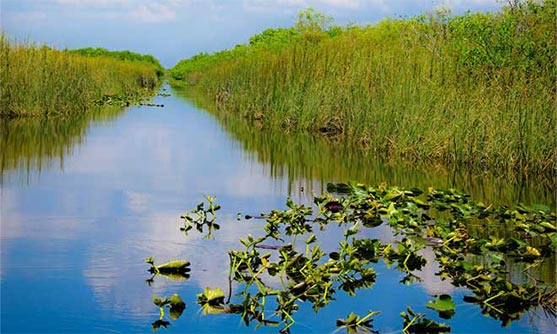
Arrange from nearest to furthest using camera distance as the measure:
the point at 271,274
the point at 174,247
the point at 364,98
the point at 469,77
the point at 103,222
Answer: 1. the point at 271,274
2. the point at 174,247
3. the point at 103,222
4. the point at 469,77
5. the point at 364,98

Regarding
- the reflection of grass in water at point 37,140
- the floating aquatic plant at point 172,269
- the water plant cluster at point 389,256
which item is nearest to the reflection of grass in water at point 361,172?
the water plant cluster at point 389,256

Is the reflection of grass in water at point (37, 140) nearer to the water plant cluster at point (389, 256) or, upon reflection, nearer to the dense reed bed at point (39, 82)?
the dense reed bed at point (39, 82)

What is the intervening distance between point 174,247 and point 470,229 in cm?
203

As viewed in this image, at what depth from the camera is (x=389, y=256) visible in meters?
4.47

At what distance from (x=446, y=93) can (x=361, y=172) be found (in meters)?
1.64

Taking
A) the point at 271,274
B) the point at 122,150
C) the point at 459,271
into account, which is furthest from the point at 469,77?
the point at 271,274

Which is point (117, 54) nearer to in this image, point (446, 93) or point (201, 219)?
point (446, 93)

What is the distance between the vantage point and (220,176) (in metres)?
7.68

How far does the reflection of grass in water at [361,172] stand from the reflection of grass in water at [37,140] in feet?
7.61

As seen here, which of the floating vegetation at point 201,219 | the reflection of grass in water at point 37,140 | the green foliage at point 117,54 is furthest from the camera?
the green foliage at point 117,54

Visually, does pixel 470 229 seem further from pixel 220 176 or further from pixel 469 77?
pixel 469 77

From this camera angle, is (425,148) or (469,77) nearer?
(425,148)

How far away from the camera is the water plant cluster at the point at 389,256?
11.6 feet

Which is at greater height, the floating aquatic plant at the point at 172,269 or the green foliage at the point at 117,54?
the green foliage at the point at 117,54
